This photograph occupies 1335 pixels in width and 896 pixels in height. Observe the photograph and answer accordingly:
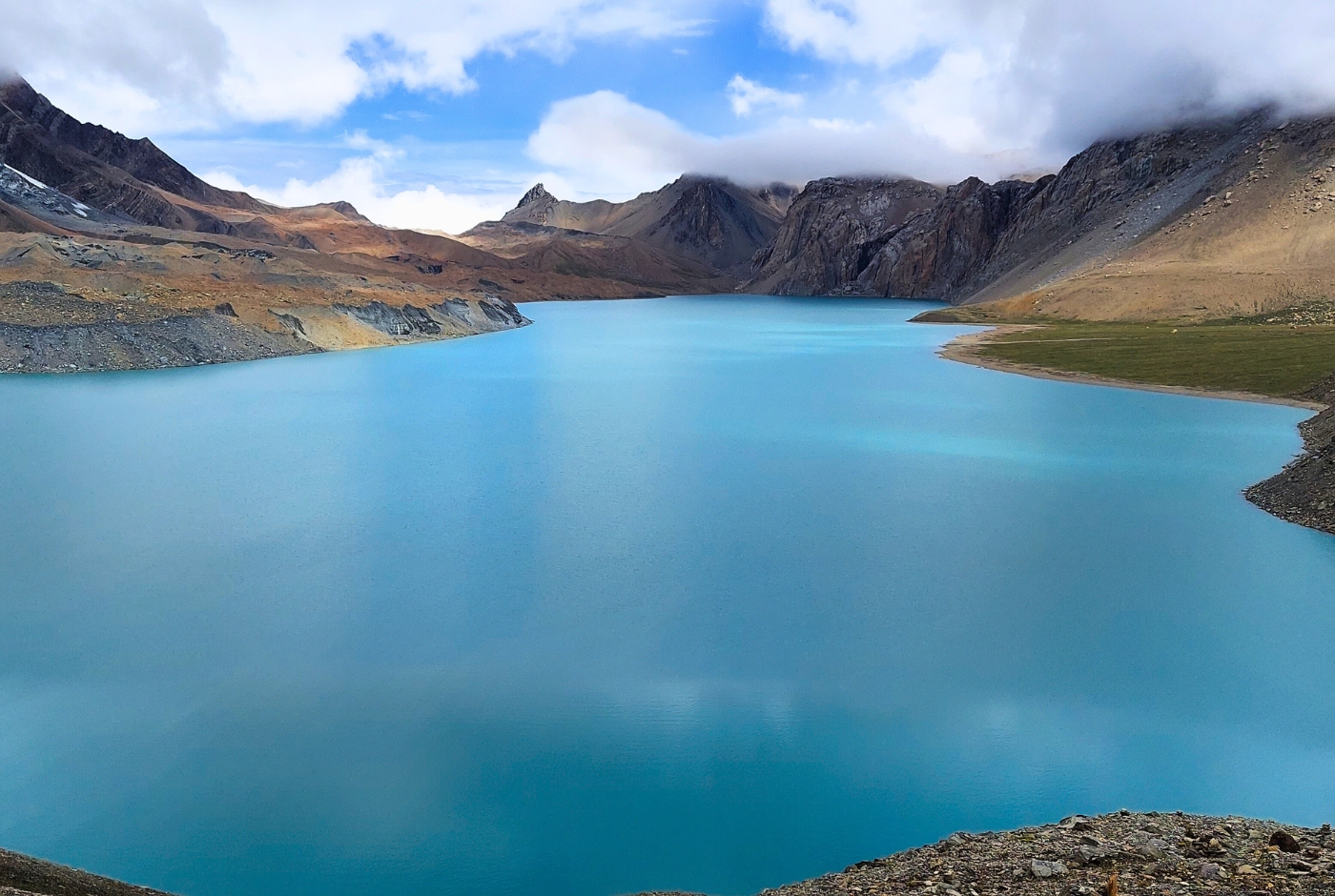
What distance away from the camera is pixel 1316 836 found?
291 inches

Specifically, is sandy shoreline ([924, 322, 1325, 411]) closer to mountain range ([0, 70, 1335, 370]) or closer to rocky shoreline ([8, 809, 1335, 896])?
mountain range ([0, 70, 1335, 370])

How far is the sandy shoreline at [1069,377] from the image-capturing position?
35250 mm

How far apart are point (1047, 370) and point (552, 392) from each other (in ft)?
76.5

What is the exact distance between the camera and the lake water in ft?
30.3

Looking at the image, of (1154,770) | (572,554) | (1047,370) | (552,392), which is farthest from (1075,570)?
(1047,370)

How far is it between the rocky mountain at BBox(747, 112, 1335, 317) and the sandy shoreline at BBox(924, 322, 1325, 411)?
19767mm

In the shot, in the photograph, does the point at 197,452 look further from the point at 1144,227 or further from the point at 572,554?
the point at 1144,227

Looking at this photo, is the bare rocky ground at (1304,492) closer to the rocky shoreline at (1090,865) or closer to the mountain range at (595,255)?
the rocky shoreline at (1090,865)

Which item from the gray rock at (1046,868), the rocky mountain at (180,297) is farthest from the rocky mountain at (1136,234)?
Answer: the gray rock at (1046,868)

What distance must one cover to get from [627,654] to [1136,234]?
322 feet

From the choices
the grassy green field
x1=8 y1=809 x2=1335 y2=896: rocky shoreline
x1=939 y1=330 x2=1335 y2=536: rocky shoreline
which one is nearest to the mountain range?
the grassy green field

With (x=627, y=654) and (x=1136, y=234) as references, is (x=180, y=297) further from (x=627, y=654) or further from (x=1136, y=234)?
(x=1136, y=234)

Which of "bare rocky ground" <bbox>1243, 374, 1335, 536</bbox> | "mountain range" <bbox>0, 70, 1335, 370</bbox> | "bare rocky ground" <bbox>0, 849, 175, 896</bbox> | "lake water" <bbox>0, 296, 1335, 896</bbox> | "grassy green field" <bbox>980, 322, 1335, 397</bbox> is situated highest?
"mountain range" <bbox>0, 70, 1335, 370</bbox>

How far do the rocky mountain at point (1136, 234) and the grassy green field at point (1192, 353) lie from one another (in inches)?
357
